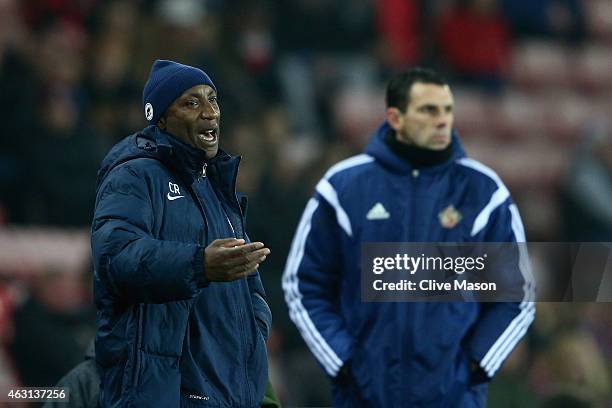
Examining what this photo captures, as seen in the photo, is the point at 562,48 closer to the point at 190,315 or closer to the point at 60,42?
the point at 60,42

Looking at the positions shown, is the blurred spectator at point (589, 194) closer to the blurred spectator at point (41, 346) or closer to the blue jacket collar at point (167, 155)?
the blurred spectator at point (41, 346)

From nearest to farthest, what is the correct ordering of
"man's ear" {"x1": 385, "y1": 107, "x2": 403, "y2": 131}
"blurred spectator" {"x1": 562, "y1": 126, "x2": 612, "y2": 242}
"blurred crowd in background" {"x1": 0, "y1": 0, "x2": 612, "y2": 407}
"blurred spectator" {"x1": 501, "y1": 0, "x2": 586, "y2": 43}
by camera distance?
"man's ear" {"x1": 385, "y1": 107, "x2": 403, "y2": 131}
"blurred crowd in background" {"x1": 0, "y1": 0, "x2": 612, "y2": 407}
"blurred spectator" {"x1": 562, "y1": 126, "x2": 612, "y2": 242}
"blurred spectator" {"x1": 501, "y1": 0, "x2": 586, "y2": 43}

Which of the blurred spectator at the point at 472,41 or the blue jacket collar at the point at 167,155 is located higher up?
the blurred spectator at the point at 472,41

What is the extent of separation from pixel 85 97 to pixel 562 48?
6471 mm

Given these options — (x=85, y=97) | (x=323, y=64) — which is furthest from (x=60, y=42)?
(x=323, y=64)

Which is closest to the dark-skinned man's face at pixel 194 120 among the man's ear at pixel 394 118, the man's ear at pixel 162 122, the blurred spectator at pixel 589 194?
the man's ear at pixel 162 122

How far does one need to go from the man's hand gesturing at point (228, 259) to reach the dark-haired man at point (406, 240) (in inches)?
78.7

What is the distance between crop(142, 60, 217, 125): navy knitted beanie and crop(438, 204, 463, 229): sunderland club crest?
6.03 ft

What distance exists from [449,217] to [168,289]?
2.30m

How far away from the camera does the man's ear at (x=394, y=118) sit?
638cm

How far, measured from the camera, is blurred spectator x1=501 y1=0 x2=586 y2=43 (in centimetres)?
1445

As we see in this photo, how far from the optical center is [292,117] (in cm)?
1283

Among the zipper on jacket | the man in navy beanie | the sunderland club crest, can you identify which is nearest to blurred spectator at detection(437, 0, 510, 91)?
the sunderland club crest

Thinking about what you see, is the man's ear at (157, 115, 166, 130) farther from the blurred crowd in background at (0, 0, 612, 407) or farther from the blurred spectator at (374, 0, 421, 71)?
the blurred spectator at (374, 0, 421, 71)
